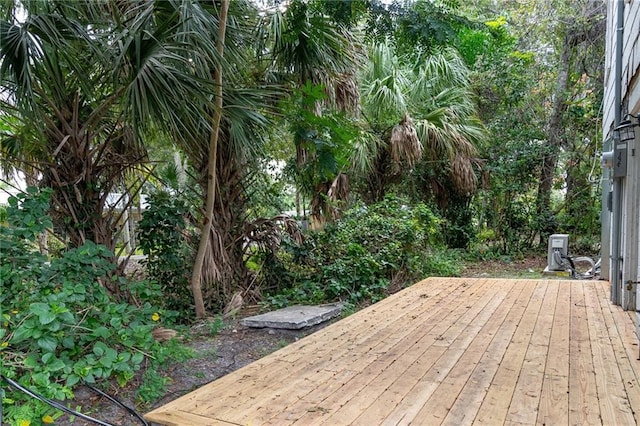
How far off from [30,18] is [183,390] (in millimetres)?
2806

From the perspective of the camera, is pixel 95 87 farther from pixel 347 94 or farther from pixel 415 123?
pixel 415 123

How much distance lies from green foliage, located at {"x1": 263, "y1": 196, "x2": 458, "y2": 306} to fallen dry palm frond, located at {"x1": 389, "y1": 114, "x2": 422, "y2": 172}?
1067mm

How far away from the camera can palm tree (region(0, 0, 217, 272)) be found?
316 cm

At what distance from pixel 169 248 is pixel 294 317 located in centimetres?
152

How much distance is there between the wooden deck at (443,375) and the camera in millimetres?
2152

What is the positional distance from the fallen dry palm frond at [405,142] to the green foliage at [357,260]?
1067mm

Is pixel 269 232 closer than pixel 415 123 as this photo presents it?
Yes

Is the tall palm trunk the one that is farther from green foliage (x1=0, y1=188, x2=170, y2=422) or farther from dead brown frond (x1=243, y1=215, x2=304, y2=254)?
green foliage (x1=0, y1=188, x2=170, y2=422)

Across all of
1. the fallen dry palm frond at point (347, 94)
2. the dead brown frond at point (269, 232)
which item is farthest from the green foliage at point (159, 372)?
the fallen dry palm frond at point (347, 94)

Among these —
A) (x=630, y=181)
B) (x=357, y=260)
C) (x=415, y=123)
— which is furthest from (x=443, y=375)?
(x=415, y=123)

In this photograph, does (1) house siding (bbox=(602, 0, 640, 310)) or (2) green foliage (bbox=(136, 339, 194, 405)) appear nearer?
(2) green foliage (bbox=(136, 339, 194, 405))

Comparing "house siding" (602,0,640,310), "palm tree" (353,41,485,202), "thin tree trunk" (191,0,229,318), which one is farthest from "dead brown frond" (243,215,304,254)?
"house siding" (602,0,640,310)

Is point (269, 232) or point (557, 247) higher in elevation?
point (269, 232)

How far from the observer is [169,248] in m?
4.68
